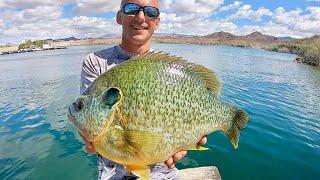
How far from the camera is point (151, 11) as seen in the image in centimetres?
356

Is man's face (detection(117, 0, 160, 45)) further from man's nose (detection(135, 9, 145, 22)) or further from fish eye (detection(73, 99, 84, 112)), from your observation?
fish eye (detection(73, 99, 84, 112))

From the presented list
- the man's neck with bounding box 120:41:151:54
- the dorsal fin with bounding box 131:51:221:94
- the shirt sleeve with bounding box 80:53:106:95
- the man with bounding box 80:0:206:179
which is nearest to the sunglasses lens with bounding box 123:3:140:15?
the man with bounding box 80:0:206:179

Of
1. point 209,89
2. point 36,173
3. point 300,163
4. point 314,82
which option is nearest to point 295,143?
point 300,163

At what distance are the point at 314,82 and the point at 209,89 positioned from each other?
113ft

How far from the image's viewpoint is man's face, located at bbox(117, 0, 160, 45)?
3.52 meters

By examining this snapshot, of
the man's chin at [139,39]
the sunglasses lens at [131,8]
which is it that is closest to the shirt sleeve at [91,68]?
the man's chin at [139,39]

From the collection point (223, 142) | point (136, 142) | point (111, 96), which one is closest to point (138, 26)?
point (111, 96)

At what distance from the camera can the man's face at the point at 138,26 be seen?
3518mm

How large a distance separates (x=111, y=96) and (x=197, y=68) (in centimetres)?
74

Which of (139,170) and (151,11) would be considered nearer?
(139,170)

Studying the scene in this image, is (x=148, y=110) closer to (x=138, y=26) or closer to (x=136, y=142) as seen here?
(x=136, y=142)

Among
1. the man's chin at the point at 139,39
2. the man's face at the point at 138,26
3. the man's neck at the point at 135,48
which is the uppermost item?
the man's face at the point at 138,26

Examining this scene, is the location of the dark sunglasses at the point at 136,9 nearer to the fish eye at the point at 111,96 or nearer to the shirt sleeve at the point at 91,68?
the shirt sleeve at the point at 91,68

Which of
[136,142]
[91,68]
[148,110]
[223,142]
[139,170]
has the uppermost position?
[91,68]
